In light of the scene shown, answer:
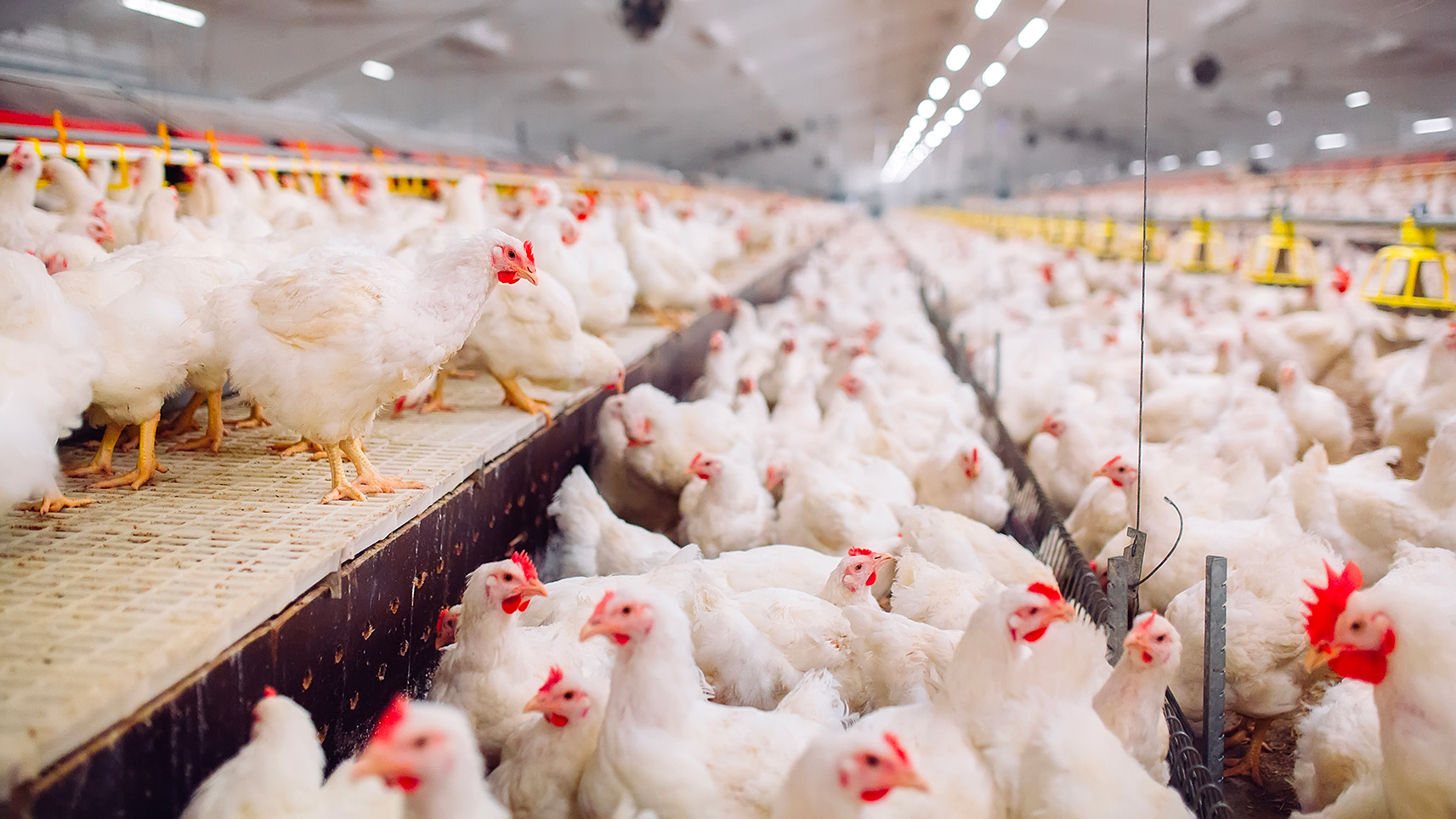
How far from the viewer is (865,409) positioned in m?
5.20

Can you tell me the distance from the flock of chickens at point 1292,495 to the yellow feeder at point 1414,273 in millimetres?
501

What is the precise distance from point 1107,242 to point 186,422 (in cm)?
1128

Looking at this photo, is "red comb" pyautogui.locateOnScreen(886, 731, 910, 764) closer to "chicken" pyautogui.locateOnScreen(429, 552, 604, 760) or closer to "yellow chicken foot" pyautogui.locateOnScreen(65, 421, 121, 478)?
"chicken" pyautogui.locateOnScreen(429, 552, 604, 760)

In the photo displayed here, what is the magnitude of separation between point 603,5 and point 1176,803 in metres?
14.3

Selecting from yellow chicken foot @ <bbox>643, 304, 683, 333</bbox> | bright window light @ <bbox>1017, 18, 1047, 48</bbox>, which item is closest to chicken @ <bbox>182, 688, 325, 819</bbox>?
yellow chicken foot @ <bbox>643, 304, 683, 333</bbox>

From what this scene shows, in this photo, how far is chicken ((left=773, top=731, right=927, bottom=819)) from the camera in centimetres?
154

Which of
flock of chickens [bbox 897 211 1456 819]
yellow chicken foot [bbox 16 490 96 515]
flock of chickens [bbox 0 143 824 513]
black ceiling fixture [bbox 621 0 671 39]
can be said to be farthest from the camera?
black ceiling fixture [bbox 621 0 671 39]

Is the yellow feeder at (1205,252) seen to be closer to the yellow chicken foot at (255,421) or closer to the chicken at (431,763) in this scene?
the yellow chicken foot at (255,421)

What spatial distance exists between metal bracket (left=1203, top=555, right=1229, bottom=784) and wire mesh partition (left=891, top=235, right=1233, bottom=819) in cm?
1

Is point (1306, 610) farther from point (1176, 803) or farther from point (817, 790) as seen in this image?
point (817, 790)

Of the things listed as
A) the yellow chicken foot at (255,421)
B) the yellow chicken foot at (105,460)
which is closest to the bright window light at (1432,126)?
the yellow chicken foot at (255,421)

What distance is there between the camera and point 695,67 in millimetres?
19344

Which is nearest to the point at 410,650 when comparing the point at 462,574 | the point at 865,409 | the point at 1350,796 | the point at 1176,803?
the point at 462,574

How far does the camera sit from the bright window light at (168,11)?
8891 millimetres
